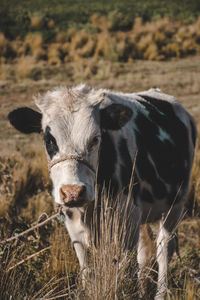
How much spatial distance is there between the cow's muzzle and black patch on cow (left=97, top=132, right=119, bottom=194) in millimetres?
504

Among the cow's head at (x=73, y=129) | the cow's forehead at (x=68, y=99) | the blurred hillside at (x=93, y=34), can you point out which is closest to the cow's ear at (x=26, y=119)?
the cow's head at (x=73, y=129)

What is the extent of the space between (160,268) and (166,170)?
3.15ft

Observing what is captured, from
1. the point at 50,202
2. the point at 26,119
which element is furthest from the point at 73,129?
the point at 50,202

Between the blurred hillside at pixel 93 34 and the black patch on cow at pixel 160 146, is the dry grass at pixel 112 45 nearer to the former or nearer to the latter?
the blurred hillside at pixel 93 34

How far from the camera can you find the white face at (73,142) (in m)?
2.69

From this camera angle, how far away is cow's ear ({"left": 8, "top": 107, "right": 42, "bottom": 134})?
319 centimetres

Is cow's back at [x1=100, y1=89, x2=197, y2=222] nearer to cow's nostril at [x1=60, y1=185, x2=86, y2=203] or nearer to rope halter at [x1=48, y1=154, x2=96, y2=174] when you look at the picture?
rope halter at [x1=48, y1=154, x2=96, y2=174]

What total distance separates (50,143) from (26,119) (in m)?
0.42

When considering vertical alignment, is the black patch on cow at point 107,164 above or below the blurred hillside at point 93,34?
below

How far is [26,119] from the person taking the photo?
3221 mm

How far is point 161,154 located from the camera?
375 cm

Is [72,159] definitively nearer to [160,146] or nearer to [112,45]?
[160,146]

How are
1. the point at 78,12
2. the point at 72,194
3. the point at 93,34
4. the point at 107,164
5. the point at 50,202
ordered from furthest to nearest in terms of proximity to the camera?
1. the point at 78,12
2. the point at 93,34
3. the point at 50,202
4. the point at 107,164
5. the point at 72,194

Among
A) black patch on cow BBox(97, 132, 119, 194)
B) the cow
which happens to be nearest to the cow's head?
the cow
